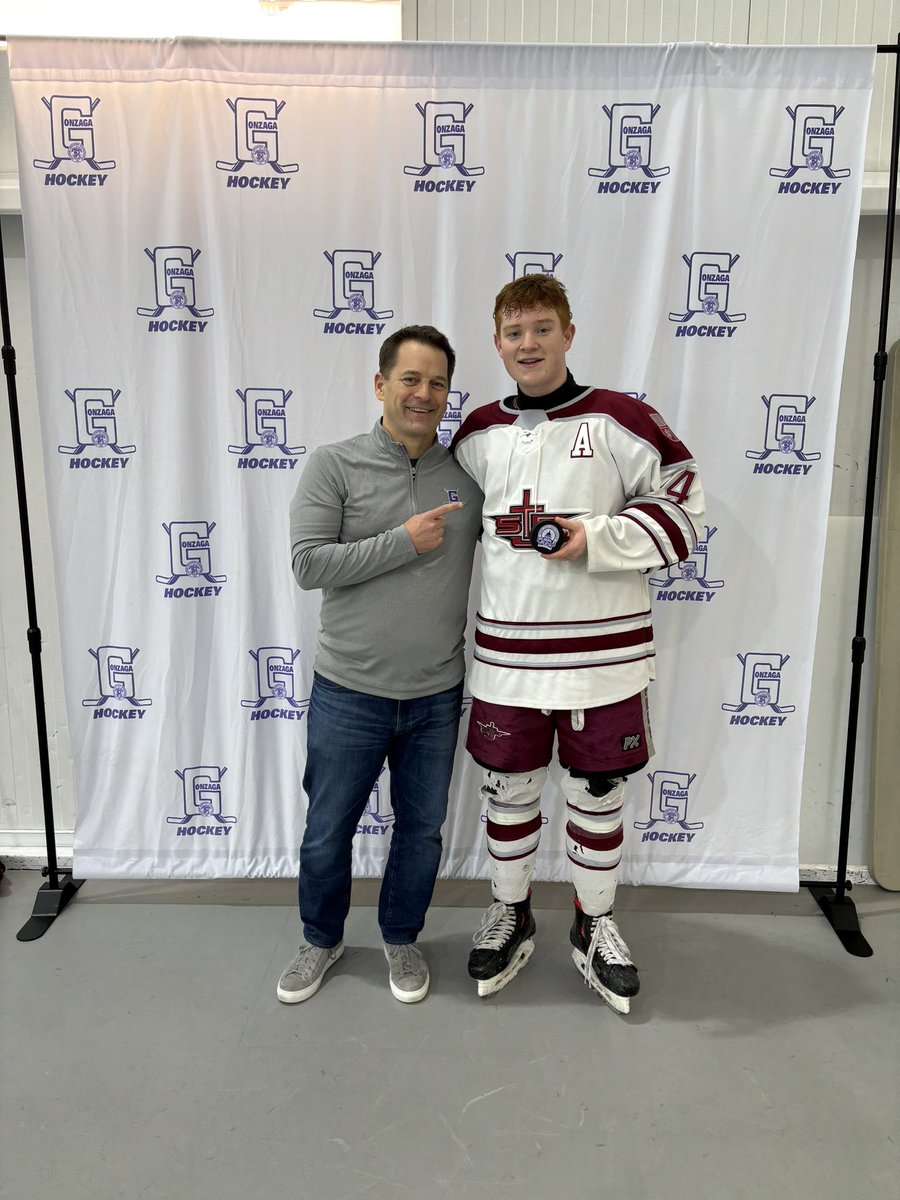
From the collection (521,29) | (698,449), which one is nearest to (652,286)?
(698,449)

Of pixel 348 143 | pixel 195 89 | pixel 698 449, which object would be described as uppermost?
pixel 195 89

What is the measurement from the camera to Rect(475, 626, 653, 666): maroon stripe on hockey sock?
5.93 feet

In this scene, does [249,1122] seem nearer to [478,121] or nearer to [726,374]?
[726,374]

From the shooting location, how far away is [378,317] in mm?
2193

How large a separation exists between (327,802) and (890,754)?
171 cm

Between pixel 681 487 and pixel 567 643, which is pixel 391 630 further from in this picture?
pixel 681 487

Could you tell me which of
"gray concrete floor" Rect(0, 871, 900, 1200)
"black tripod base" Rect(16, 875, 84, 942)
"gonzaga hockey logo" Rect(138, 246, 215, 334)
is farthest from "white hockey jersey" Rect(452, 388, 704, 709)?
"black tripod base" Rect(16, 875, 84, 942)

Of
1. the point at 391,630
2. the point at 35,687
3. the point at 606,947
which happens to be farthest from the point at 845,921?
the point at 35,687

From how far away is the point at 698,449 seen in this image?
221 centimetres

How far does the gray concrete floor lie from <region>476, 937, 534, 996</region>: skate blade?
3 cm

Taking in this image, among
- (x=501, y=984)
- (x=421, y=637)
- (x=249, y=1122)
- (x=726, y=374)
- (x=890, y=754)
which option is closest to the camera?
(x=249, y=1122)

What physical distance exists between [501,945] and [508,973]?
0.24 feet

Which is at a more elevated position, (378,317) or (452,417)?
(378,317)

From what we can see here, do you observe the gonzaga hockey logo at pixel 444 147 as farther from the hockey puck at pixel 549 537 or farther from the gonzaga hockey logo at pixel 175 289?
the hockey puck at pixel 549 537
